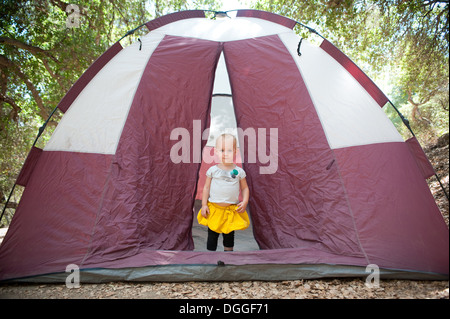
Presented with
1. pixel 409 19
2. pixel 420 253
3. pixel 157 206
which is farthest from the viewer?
pixel 409 19

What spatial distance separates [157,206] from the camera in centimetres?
247

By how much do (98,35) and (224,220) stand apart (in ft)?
15.2

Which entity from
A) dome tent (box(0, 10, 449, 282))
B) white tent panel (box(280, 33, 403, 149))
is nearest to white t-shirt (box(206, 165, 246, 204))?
dome tent (box(0, 10, 449, 282))

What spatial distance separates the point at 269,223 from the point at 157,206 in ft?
3.34

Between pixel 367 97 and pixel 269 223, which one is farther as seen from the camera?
pixel 269 223

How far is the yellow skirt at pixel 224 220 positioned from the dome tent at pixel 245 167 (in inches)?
11.4

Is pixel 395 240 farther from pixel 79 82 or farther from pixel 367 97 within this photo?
pixel 79 82

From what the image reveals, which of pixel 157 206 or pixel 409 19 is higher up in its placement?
pixel 409 19

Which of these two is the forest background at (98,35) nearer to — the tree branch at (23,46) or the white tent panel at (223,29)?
the tree branch at (23,46)

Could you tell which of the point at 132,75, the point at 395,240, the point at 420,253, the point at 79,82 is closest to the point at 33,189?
the point at 79,82

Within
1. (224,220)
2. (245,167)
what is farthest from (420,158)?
(224,220)

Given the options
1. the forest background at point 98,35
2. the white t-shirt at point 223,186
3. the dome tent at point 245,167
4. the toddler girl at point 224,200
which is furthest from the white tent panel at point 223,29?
the forest background at point 98,35
